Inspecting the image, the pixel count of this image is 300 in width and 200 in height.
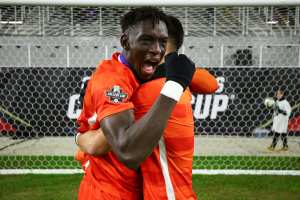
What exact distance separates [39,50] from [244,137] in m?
5.46

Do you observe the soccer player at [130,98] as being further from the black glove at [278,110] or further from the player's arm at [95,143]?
the black glove at [278,110]

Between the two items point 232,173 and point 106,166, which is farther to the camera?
point 232,173

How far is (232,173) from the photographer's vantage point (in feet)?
18.0

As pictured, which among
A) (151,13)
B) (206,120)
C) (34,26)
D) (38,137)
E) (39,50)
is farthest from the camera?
(39,50)

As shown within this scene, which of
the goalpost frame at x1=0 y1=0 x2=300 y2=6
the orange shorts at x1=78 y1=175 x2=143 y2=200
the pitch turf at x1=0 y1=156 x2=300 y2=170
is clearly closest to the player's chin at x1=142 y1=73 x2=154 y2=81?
the orange shorts at x1=78 y1=175 x2=143 y2=200

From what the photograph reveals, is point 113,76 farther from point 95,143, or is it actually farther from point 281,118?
point 281,118

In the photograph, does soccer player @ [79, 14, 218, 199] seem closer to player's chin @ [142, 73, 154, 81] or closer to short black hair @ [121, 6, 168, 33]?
player's chin @ [142, 73, 154, 81]

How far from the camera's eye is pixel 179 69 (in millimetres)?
1267

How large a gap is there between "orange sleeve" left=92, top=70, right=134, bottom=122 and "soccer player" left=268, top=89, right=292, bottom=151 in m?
6.79

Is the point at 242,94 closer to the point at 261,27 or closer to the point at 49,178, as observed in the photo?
the point at 261,27

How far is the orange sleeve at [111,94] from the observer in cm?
125

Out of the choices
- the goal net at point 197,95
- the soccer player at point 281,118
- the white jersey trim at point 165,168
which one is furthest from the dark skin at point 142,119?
the soccer player at point 281,118

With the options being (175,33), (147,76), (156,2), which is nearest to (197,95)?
(156,2)

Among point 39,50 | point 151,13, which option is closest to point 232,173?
point 151,13
